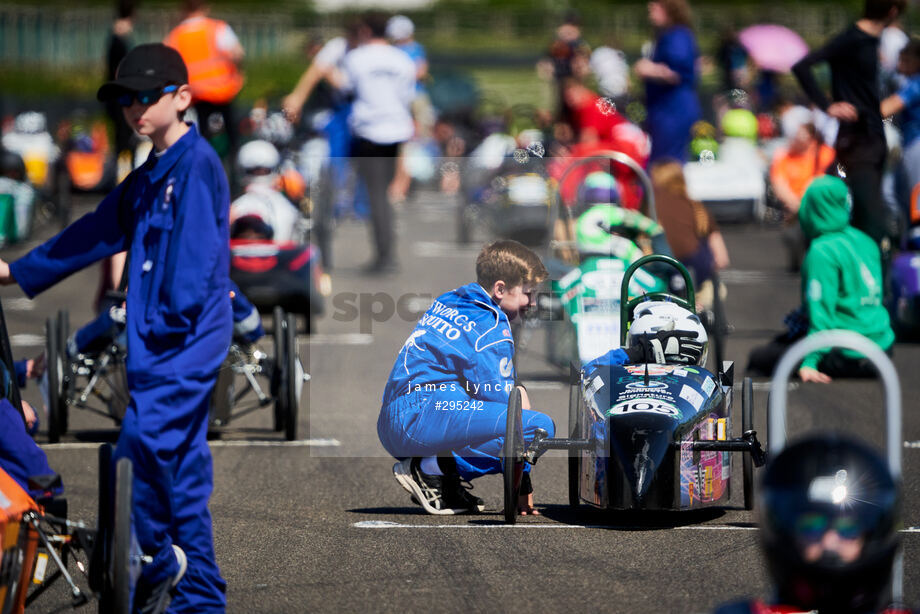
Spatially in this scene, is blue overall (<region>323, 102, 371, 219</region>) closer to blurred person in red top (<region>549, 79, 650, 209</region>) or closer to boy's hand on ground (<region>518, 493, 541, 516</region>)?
blurred person in red top (<region>549, 79, 650, 209</region>)

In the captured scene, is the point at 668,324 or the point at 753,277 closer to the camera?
the point at 668,324

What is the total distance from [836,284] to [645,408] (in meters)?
3.34

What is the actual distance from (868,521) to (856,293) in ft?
18.3

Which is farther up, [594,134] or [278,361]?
[594,134]

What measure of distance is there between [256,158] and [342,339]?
72.0 inches

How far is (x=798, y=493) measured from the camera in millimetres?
3586

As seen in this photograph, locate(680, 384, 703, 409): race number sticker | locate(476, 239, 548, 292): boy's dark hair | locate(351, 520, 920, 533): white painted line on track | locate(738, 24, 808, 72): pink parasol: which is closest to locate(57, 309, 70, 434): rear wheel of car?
locate(351, 520, 920, 533): white painted line on track

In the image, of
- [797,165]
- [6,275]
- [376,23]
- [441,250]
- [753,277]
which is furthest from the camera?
[441,250]

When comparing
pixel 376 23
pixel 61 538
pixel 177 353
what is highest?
pixel 376 23

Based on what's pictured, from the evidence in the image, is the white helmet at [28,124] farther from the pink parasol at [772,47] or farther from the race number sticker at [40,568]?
the race number sticker at [40,568]

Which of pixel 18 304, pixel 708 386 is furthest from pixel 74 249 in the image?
pixel 18 304

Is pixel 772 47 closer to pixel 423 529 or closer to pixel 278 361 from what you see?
pixel 278 361

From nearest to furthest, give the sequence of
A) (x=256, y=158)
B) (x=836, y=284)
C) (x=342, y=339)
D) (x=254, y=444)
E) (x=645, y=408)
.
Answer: (x=645, y=408), (x=254, y=444), (x=836, y=284), (x=342, y=339), (x=256, y=158)

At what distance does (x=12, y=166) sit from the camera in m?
16.0
